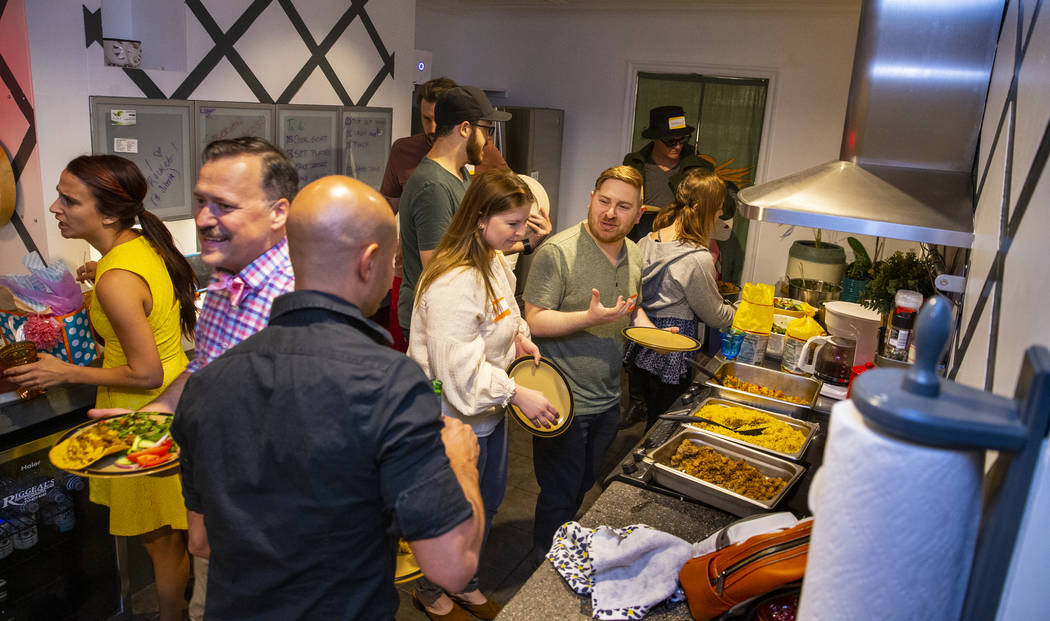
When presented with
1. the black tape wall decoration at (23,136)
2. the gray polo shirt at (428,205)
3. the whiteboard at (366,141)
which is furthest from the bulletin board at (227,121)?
the gray polo shirt at (428,205)

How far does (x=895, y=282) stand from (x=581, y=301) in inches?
57.7

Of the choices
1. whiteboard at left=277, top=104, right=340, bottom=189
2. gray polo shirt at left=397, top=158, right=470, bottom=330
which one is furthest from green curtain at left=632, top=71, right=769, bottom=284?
gray polo shirt at left=397, top=158, right=470, bottom=330

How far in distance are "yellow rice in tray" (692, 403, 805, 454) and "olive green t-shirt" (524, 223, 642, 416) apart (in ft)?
1.28

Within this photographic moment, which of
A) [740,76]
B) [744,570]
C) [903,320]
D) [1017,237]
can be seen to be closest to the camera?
[1017,237]

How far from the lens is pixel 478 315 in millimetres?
2227

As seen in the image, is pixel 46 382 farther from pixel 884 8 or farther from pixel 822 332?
pixel 822 332

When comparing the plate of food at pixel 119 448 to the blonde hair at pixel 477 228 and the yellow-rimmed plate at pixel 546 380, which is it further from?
the yellow-rimmed plate at pixel 546 380

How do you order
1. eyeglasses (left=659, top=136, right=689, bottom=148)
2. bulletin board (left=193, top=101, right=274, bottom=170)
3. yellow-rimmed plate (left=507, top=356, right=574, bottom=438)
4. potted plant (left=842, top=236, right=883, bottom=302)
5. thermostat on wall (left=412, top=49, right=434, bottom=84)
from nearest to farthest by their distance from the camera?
yellow-rimmed plate (left=507, top=356, right=574, bottom=438)
potted plant (left=842, top=236, right=883, bottom=302)
bulletin board (left=193, top=101, right=274, bottom=170)
eyeglasses (left=659, top=136, right=689, bottom=148)
thermostat on wall (left=412, top=49, right=434, bottom=84)

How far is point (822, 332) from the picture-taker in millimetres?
3260

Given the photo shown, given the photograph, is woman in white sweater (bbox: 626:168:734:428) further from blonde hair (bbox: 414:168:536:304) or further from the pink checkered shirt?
the pink checkered shirt

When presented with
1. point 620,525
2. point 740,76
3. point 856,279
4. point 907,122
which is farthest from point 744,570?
point 740,76

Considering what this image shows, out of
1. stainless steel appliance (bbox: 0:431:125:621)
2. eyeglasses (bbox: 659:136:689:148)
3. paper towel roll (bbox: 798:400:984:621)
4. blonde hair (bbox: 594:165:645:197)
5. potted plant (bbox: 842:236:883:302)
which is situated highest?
eyeglasses (bbox: 659:136:689:148)

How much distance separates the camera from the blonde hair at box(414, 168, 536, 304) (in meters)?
2.26

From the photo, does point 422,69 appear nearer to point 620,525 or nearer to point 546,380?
point 546,380
